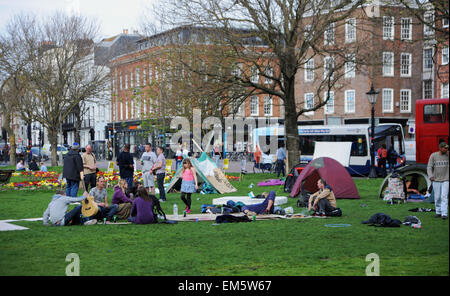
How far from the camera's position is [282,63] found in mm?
30016

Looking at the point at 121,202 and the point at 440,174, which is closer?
the point at 440,174

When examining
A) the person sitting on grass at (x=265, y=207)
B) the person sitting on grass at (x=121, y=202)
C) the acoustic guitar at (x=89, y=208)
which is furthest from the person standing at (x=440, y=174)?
the acoustic guitar at (x=89, y=208)

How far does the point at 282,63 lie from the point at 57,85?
70.6ft

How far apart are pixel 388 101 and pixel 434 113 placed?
29.8m

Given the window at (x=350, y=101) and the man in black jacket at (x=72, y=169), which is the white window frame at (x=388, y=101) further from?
the man in black jacket at (x=72, y=169)

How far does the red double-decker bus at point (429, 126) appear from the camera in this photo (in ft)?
91.2

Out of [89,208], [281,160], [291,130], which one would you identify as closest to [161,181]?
[89,208]

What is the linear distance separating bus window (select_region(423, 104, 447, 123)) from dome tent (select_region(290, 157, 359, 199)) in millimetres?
8085

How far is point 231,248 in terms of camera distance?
37.7 ft

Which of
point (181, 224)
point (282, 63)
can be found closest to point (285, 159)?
point (282, 63)

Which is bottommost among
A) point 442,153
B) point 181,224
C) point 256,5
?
point 181,224

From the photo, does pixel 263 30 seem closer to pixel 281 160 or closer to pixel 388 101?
pixel 281 160
